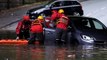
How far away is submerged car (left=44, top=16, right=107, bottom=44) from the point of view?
2020 cm

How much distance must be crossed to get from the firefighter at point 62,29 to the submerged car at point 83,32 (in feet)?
0.83

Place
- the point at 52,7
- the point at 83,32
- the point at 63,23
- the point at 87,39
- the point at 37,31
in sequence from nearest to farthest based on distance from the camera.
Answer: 1. the point at 87,39
2. the point at 83,32
3. the point at 63,23
4. the point at 37,31
5. the point at 52,7

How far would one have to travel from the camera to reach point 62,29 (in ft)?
68.4

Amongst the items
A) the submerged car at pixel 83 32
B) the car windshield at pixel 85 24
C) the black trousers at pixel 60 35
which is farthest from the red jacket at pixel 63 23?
the car windshield at pixel 85 24

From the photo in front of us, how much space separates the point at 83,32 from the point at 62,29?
3.50 feet

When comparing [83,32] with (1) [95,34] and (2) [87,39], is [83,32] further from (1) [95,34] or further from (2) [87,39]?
(1) [95,34]

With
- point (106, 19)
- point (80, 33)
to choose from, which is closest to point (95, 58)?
point (80, 33)

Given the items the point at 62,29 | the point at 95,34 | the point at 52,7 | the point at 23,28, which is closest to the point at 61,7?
the point at 52,7

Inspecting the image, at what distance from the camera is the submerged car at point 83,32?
20203 mm

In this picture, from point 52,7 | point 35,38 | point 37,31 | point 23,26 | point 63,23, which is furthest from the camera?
point 52,7

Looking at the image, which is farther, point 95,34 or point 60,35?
point 60,35

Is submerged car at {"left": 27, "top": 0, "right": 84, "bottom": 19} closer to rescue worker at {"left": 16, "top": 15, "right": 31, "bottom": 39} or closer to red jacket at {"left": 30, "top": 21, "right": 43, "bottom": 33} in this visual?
rescue worker at {"left": 16, "top": 15, "right": 31, "bottom": 39}

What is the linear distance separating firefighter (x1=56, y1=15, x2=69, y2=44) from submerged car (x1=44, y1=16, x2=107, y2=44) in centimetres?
25

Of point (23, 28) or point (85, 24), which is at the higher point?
point (85, 24)
